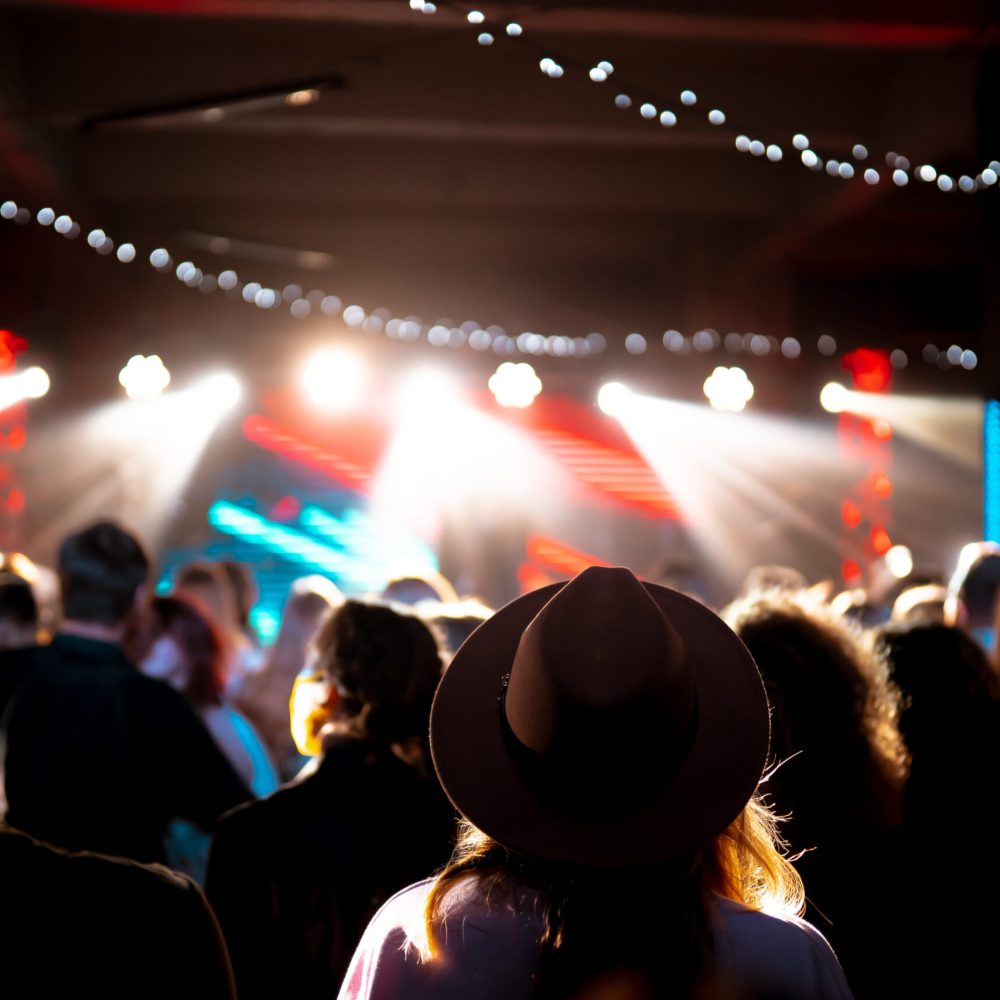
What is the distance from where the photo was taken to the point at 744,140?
6.89 m

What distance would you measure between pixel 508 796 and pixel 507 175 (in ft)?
28.1

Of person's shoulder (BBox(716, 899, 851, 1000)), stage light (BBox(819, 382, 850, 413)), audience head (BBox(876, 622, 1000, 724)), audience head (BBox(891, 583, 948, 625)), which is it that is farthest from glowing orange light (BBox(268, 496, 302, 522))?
person's shoulder (BBox(716, 899, 851, 1000))

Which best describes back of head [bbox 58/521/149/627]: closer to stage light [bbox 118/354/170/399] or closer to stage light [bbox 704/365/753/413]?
stage light [bbox 118/354/170/399]

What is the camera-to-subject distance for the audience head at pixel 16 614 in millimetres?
4031

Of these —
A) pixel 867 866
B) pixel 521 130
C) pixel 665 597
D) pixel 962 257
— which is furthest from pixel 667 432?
pixel 665 597

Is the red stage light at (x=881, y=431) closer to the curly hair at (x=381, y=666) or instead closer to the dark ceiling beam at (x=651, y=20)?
the dark ceiling beam at (x=651, y=20)

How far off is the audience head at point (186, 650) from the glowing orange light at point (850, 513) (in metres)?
8.68

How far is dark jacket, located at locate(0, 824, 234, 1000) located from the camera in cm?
112

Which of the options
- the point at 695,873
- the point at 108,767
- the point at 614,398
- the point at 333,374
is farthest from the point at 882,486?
the point at 695,873

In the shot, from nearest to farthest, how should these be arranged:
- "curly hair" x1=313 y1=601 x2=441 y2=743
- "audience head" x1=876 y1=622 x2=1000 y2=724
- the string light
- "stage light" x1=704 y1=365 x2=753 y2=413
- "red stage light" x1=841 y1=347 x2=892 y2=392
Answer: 1. "curly hair" x1=313 y1=601 x2=441 y2=743
2. "audience head" x1=876 y1=622 x2=1000 y2=724
3. "stage light" x1=704 y1=365 x2=753 y2=413
4. the string light
5. "red stage light" x1=841 y1=347 x2=892 y2=392

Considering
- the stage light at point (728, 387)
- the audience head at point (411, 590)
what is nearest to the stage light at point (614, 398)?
the stage light at point (728, 387)

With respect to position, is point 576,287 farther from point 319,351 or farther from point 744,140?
point 744,140

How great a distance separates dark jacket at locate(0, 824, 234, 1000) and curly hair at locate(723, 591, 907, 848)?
3.83 feet

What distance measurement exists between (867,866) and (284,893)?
3.66ft
